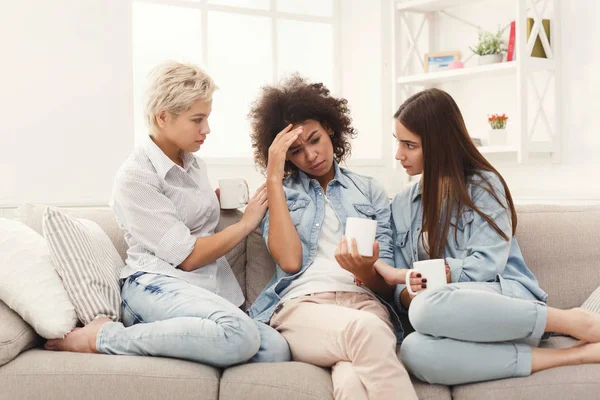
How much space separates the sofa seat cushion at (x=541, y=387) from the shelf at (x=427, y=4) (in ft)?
8.92

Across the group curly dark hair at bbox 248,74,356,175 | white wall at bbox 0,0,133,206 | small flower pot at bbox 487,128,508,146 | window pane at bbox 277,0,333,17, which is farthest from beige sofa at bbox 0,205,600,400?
window pane at bbox 277,0,333,17

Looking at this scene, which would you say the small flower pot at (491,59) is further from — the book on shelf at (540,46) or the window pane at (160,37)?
the window pane at (160,37)

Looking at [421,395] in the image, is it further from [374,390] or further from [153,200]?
[153,200]

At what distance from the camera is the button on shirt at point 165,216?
2.06 meters

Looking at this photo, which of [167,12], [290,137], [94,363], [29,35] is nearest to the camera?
[94,363]

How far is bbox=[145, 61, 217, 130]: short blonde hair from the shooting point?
2150 millimetres

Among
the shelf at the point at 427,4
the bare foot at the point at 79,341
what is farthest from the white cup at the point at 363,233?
the shelf at the point at 427,4

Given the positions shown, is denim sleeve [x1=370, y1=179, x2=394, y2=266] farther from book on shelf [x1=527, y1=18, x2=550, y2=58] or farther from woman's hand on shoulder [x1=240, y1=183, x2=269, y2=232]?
book on shelf [x1=527, y1=18, x2=550, y2=58]

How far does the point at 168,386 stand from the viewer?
5.57ft

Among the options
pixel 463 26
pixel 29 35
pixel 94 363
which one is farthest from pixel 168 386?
pixel 463 26

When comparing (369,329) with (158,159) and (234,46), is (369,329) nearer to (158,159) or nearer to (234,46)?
(158,159)

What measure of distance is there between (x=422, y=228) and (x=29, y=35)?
7.18 feet

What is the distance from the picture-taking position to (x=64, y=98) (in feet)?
11.4

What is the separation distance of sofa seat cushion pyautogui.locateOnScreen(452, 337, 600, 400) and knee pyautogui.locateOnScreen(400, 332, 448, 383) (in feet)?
0.23
